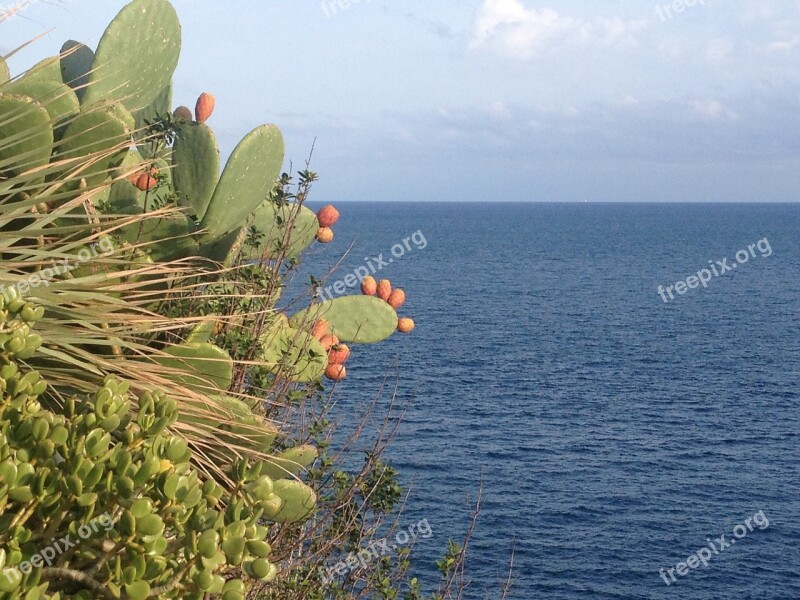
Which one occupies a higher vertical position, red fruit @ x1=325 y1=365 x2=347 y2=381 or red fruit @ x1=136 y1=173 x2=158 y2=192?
red fruit @ x1=136 y1=173 x2=158 y2=192

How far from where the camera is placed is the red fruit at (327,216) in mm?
4906

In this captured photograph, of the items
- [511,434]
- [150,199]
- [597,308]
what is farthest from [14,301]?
[597,308]

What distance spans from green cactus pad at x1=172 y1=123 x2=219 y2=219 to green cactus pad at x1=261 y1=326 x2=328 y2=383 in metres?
0.74

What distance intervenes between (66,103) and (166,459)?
174 cm

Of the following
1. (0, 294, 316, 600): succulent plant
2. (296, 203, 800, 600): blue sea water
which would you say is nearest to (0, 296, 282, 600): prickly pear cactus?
(0, 294, 316, 600): succulent plant

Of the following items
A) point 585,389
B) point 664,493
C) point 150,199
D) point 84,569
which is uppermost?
point 585,389

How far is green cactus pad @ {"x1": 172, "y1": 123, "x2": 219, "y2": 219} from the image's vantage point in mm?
3889

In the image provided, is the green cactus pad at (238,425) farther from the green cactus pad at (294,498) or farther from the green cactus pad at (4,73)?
the green cactus pad at (4,73)

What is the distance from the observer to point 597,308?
66.0 m

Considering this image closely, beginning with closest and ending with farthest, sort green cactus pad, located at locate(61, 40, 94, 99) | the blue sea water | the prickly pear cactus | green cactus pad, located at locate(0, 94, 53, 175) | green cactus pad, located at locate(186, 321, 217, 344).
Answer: the prickly pear cactus < green cactus pad, located at locate(0, 94, 53, 175) < green cactus pad, located at locate(186, 321, 217, 344) < green cactus pad, located at locate(61, 40, 94, 99) < the blue sea water

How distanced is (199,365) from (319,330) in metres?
1.58

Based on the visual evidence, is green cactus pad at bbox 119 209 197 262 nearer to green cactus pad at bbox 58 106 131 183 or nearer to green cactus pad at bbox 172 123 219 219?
green cactus pad at bbox 172 123 219 219

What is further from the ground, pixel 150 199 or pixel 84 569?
pixel 150 199

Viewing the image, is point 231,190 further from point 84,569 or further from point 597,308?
point 597,308
